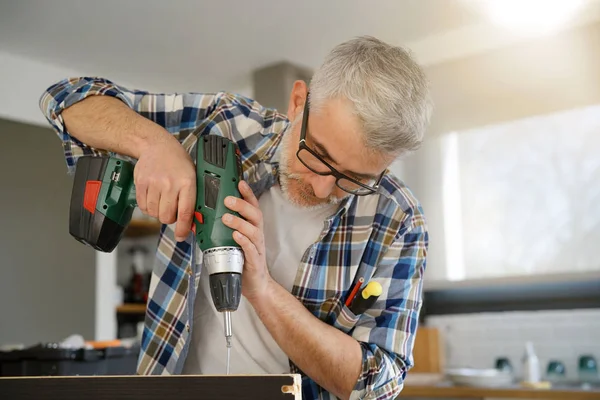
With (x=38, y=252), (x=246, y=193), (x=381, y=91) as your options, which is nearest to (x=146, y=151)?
(x=246, y=193)

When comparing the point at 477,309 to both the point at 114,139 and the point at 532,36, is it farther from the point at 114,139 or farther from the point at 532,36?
the point at 114,139

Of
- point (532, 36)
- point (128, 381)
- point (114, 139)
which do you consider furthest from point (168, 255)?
point (532, 36)

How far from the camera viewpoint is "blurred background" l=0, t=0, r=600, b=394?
3521mm

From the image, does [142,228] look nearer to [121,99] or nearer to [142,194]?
[121,99]

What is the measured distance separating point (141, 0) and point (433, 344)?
2.38 m

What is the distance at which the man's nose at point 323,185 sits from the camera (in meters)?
1.22

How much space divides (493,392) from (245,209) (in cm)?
238

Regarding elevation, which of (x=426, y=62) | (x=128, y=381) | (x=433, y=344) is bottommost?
(x=433, y=344)

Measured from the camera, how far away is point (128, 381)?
81 cm

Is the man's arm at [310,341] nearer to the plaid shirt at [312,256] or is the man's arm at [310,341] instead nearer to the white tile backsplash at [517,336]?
the plaid shirt at [312,256]

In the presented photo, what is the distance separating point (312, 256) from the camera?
51.9 inches

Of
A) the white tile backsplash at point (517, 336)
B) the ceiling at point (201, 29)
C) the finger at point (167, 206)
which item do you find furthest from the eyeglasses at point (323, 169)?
the white tile backsplash at point (517, 336)

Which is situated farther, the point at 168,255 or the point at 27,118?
the point at 27,118

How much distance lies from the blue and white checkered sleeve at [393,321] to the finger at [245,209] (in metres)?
0.33
